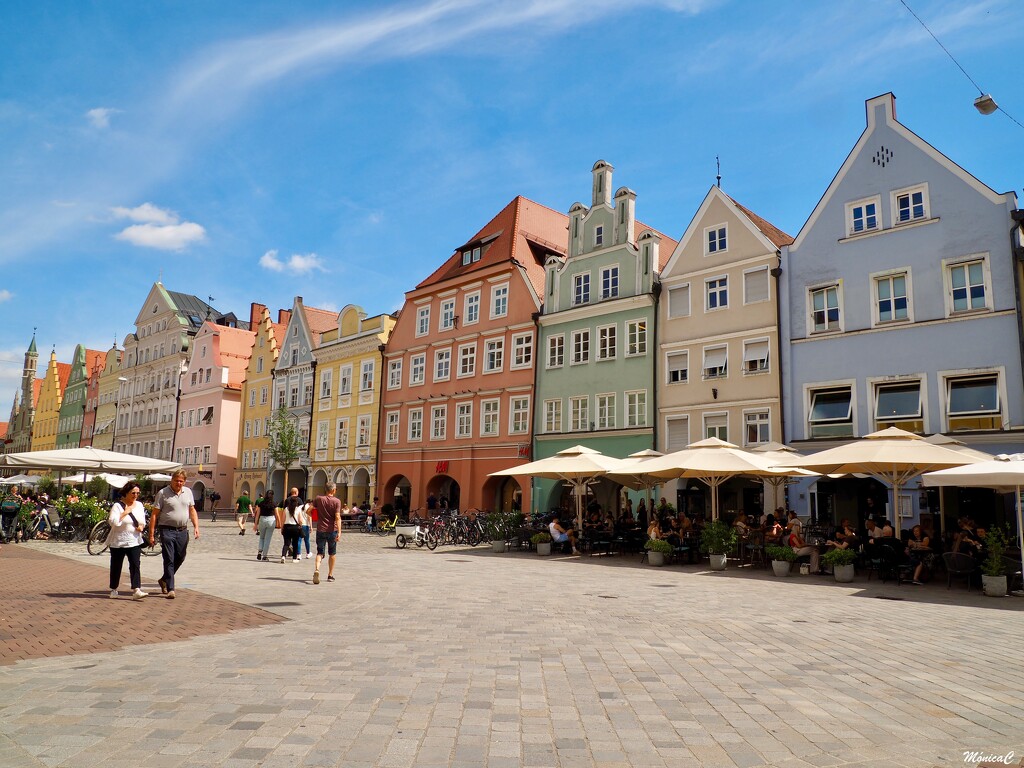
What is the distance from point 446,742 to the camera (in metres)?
5.10

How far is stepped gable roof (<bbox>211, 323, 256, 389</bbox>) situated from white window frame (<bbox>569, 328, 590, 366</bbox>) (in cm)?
3247

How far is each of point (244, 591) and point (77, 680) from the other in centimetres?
651

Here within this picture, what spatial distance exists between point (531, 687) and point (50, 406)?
103893 mm

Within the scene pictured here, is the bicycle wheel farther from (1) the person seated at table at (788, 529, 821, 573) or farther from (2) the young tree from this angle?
(2) the young tree

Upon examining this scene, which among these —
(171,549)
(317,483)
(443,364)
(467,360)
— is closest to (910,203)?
(467,360)

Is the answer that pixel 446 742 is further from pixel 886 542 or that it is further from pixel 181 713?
pixel 886 542

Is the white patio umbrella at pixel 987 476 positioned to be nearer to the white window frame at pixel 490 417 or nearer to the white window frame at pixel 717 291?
the white window frame at pixel 717 291

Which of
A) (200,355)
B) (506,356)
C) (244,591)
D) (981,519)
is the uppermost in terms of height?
(200,355)

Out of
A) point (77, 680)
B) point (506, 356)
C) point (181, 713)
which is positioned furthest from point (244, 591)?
point (506, 356)

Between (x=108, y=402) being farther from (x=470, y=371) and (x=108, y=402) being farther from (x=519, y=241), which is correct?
(x=519, y=241)

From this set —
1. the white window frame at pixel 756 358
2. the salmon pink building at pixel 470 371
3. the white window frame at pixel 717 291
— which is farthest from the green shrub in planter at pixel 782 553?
the salmon pink building at pixel 470 371

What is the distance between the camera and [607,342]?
3347 cm

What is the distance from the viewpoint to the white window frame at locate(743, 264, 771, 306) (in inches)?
1105

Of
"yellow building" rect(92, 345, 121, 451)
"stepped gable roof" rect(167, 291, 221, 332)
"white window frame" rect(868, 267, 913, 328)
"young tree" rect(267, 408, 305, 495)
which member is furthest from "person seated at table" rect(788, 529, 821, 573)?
"yellow building" rect(92, 345, 121, 451)
